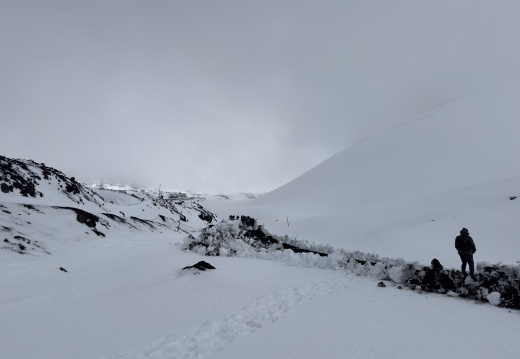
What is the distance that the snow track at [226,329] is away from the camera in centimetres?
481

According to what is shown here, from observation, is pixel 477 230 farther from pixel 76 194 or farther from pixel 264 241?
pixel 76 194

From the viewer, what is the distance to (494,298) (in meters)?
7.58

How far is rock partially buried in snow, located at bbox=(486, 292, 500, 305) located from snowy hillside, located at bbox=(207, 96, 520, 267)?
10.3 metres

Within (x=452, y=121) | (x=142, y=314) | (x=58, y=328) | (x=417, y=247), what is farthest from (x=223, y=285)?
(x=452, y=121)

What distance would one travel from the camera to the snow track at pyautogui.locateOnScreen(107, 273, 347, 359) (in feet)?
15.8

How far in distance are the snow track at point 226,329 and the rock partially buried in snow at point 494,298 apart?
4.23 meters

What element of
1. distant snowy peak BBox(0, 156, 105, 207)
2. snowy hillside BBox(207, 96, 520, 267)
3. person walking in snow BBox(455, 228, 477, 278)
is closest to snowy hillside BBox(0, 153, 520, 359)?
person walking in snow BBox(455, 228, 477, 278)

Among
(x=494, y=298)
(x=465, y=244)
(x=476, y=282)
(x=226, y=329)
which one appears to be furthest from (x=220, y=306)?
(x=465, y=244)

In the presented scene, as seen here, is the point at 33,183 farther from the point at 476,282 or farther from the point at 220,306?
the point at 476,282

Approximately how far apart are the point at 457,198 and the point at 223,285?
30.1 meters

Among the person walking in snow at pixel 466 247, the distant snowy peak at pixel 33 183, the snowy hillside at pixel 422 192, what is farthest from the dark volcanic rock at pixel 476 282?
the distant snowy peak at pixel 33 183

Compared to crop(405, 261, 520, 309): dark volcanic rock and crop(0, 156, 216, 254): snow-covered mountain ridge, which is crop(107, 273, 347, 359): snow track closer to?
crop(405, 261, 520, 309): dark volcanic rock

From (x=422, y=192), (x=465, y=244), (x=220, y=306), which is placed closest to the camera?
(x=220, y=306)

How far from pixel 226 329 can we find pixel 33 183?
2055 centimetres
